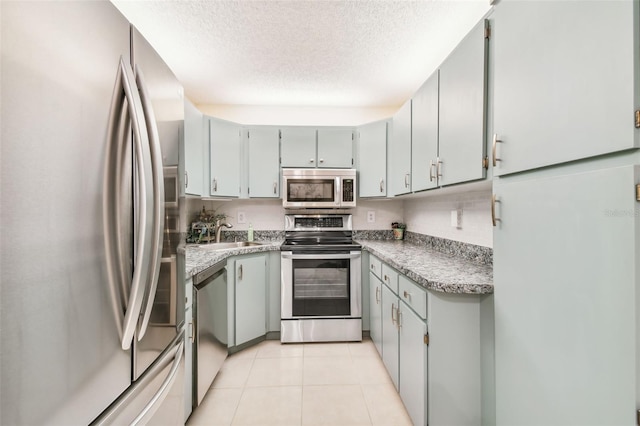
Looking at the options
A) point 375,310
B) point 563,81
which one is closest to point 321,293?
point 375,310

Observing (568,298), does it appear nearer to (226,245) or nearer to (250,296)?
(250,296)

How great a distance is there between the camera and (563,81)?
0.78m

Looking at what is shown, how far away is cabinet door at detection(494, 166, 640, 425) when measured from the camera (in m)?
0.64

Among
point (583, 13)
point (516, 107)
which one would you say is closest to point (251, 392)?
point (516, 107)

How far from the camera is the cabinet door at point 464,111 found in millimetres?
1264

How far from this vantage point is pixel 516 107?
99cm

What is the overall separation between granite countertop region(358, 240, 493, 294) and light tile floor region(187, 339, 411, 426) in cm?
94

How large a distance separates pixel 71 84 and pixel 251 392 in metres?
2.11

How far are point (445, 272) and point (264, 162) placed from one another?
223 cm

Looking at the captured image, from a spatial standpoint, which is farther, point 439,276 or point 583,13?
point 439,276

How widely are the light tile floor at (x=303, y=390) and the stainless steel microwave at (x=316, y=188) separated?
4.86ft

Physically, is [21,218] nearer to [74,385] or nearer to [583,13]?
[74,385]

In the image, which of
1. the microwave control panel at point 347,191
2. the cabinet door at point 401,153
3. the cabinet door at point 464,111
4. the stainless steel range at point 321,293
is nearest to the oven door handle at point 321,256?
the stainless steel range at point 321,293

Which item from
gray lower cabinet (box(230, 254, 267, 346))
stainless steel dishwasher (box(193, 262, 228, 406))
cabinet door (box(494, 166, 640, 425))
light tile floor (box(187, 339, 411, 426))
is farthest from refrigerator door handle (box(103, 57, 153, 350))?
gray lower cabinet (box(230, 254, 267, 346))
